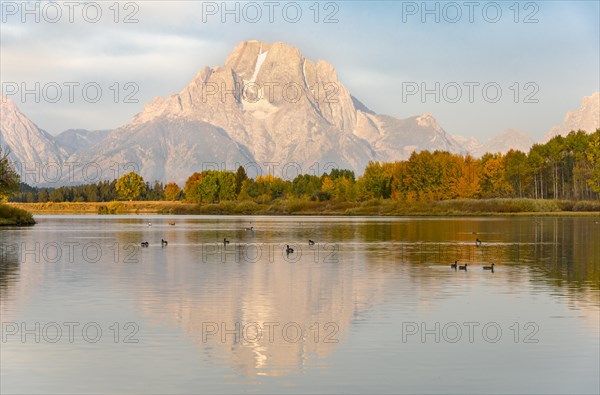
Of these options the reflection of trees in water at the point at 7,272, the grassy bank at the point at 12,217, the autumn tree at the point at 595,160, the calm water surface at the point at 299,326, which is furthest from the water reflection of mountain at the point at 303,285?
the autumn tree at the point at 595,160

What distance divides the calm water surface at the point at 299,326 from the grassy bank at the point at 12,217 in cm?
7695

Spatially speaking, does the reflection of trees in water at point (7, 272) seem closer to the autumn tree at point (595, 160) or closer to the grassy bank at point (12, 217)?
the grassy bank at point (12, 217)

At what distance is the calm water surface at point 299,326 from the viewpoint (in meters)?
21.4

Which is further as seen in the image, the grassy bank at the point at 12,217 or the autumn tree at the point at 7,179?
the grassy bank at the point at 12,217

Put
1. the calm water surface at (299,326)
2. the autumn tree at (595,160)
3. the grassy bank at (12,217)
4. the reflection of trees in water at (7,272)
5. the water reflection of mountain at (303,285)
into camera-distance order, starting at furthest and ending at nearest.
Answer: the autumn tree at (595,160) → the grassy bank at (12,217) → the reflection of trees in water at (7,272) → the water reflection of mountain at (303,285) → the calm water surface at (299,326)

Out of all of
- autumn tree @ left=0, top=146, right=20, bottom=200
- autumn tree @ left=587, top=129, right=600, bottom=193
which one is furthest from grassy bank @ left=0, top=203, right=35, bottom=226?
autumn tree @ left=587, top=129, right=600, bottom=193

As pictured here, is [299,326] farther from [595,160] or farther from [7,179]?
[595,160]

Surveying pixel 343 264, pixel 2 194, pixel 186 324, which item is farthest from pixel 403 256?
pixel 2 194

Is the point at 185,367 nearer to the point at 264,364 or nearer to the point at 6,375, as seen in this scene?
the point at 264,364

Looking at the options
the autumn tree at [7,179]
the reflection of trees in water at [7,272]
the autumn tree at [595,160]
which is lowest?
the reflection of trees in water at [7,272]

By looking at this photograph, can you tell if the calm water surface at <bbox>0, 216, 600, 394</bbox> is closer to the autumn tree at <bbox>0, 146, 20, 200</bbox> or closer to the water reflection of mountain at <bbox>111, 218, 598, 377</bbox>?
the water reflection of mountain at <bbox>111, 218, 598, 377</bbox>

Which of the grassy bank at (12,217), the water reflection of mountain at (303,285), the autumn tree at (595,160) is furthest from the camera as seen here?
the autumn tree at (595,160)

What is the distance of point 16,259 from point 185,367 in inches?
1652

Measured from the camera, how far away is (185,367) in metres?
22.6
